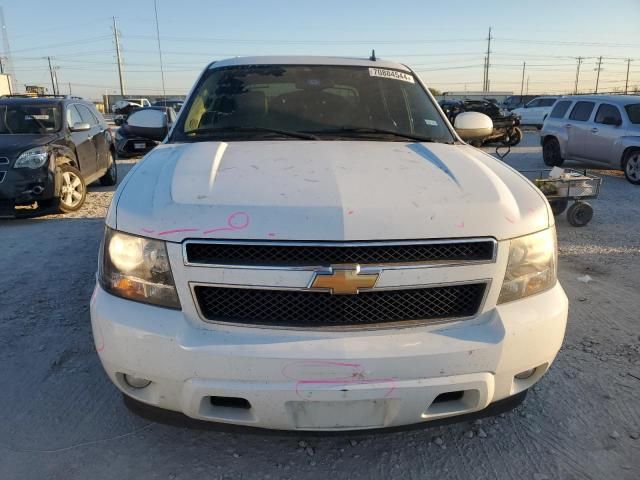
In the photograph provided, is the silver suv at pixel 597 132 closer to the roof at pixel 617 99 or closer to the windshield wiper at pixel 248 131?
the roof at pixel 617 99

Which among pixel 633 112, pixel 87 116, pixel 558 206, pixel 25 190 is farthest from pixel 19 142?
pixel 633 112

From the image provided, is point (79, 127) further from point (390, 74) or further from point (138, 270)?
point (138, 270)

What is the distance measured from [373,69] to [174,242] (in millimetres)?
2391

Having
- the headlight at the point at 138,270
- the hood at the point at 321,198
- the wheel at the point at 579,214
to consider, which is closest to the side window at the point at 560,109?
the wheel at the point at 579,214

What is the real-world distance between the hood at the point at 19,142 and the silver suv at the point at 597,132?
1071cm

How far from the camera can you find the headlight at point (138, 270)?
6.30 feet

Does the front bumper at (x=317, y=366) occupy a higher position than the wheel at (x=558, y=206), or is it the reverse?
the front bumper at (x=317, y=366)

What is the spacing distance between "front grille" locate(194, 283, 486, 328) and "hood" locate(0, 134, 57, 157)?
6345 millimetres

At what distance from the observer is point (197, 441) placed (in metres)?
2.36

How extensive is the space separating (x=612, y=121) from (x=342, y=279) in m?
11.2

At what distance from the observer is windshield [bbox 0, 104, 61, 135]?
764 centimetres

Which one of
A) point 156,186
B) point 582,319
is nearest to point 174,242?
point 156,186

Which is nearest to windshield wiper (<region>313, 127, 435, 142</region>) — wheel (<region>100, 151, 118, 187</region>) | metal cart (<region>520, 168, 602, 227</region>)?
metal cart (<region>520, 168, 602, 227</region>)

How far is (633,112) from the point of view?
34.8ft
